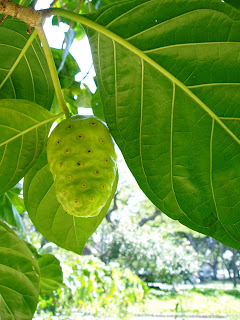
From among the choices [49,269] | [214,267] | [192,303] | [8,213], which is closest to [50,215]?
A: [49,269]

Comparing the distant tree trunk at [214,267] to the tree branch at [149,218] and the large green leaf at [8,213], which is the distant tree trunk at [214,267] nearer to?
the tree branch at [149,218]

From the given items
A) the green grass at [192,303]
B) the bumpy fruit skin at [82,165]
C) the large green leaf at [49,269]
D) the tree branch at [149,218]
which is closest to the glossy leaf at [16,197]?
the large green leaf at [49,269]

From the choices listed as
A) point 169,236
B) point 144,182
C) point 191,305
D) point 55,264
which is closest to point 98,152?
point 144,182

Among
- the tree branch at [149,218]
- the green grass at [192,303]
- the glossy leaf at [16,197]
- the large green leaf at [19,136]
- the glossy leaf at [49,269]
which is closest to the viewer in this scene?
the large green leaf at [19,136]

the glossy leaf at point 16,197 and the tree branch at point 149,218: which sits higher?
the tree branch at point 149,218

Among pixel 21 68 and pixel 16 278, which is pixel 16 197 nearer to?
pixel 16 278

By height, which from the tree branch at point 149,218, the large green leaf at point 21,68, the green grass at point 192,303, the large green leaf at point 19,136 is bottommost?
the green grass at point 192,303
